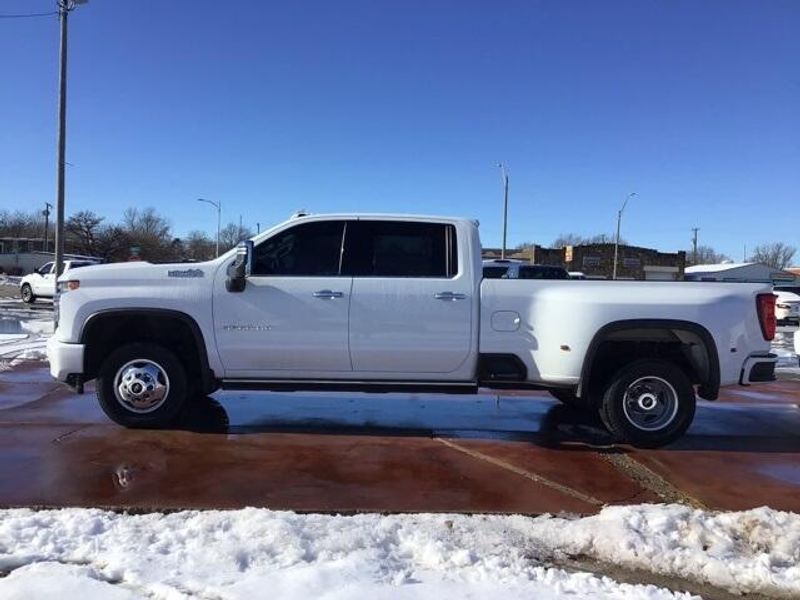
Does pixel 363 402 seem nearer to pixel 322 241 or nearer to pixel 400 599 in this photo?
pixel 322 241

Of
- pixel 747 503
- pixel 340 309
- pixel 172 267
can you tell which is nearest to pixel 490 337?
pixel 340 309

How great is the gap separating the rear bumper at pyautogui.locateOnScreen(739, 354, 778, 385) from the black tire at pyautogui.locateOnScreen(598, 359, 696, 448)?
48 centimetres

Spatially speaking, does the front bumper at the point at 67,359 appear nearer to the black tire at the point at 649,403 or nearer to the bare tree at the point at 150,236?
the black tire at the point at 649,403

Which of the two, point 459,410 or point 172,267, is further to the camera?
point 459,410

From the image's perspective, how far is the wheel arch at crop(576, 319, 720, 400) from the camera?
5996 millimetres

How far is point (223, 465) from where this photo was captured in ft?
17.9

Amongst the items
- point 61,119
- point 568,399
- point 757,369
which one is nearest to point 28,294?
point 61,119

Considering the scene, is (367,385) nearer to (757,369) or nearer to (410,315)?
(410,315)

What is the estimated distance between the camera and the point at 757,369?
6.17 m

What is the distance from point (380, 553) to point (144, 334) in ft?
11.8

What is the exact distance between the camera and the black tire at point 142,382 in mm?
6250

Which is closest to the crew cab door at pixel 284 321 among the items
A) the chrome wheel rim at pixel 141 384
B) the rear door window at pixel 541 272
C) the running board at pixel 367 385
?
the running board at pixel 367 385

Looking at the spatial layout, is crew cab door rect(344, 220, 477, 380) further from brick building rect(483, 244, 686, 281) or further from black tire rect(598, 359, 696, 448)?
brick building rect(483, 244, 686, 281)

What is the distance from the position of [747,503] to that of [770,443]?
2107 mm
